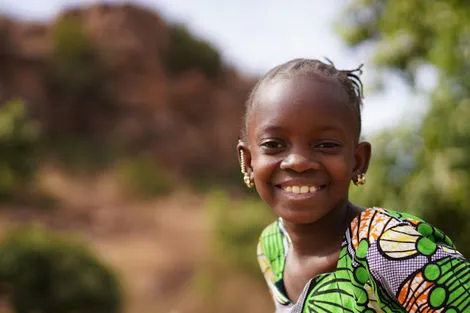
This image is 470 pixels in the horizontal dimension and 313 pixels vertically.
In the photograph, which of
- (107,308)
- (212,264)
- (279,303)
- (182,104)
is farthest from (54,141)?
(279,303)

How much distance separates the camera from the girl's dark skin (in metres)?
1.31

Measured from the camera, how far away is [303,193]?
1362 millimetres

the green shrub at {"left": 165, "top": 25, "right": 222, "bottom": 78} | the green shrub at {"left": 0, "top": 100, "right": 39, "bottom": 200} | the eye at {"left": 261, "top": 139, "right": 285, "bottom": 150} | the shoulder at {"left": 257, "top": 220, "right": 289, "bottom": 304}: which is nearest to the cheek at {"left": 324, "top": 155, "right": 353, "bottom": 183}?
the eye at {"left": 261, "top": 139, "right": 285, "bottom": 150}

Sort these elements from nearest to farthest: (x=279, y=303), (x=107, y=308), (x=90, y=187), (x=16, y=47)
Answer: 1. (x=279, y=303)
2. (x=107, y=308)
3. (x=90, y=187)
4. (x=16, y=47)

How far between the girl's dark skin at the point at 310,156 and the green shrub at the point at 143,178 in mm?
16776

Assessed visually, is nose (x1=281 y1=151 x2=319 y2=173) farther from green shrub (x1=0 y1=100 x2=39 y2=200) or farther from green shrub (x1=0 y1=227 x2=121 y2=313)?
green shrub (x1=0 y1=227 x2=121 y2=313)

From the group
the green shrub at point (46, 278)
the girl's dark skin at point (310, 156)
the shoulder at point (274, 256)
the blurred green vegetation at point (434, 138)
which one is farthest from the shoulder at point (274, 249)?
the green shrub at point (46, 278)

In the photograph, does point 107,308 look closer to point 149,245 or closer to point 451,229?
point 451,229

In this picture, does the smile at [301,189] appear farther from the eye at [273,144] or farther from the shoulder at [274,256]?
the shoulder at [274,256]

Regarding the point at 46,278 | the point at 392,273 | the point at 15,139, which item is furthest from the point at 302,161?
the point at 46,278

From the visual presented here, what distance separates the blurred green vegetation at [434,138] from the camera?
5512mm

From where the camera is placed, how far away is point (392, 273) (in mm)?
1167

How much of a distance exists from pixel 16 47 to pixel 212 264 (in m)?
10.8

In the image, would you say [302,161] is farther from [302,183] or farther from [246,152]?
[246,152]
